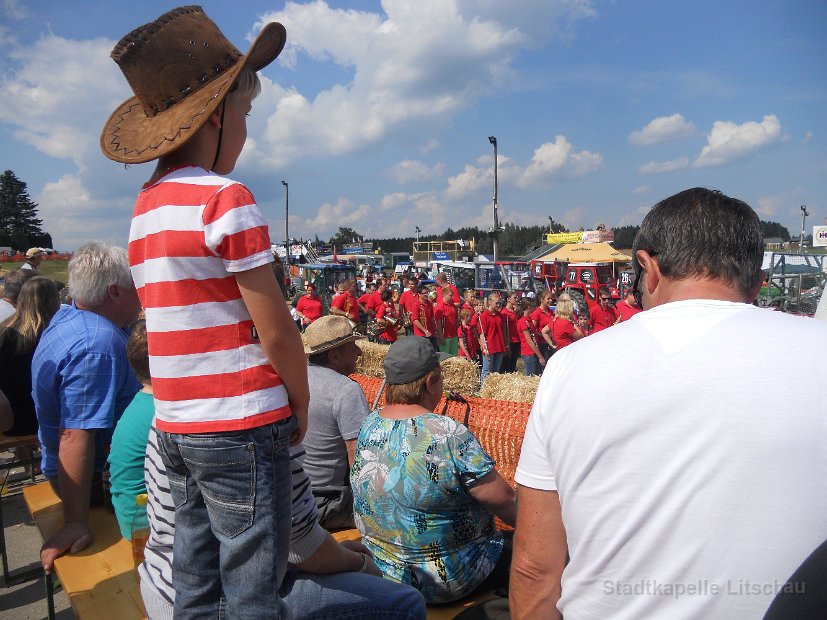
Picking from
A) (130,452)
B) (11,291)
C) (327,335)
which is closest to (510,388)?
(327,335)

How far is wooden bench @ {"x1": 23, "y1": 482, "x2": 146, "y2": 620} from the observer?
2381 mm

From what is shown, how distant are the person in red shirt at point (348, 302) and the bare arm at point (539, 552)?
11716 mm

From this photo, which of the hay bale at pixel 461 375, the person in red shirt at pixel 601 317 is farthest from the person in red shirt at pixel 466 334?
the hay bale at pixel 461 375

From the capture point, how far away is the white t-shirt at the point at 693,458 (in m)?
1.04

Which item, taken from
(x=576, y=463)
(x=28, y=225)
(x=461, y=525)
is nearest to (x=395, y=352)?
(x=461, y=525)

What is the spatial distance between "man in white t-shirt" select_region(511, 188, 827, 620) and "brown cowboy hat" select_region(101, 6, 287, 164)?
115cm

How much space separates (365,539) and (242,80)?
2.09 meters

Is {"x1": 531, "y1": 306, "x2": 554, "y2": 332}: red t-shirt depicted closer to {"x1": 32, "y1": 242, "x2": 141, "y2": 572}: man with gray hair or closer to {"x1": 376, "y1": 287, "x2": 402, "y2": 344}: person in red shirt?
{"x1": 376, "y1": 287, "x2": 402, "y2": 344}: person in red shirt

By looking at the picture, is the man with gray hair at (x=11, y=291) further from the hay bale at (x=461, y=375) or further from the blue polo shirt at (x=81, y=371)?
the hay bale at (x=461, y=375)

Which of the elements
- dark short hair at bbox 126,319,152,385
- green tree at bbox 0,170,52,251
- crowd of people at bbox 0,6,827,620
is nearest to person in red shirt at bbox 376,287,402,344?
dark short hair at bbox 126,319,152,385

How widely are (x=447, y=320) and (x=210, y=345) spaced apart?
35.5 feet

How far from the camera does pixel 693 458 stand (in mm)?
1089

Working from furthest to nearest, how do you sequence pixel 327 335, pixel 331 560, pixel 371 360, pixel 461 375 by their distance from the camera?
1. pixel 371 360
2. pixel 461 375
3. pixel 327 335
4. pixel 331 560

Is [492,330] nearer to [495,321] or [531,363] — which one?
[495,321]
